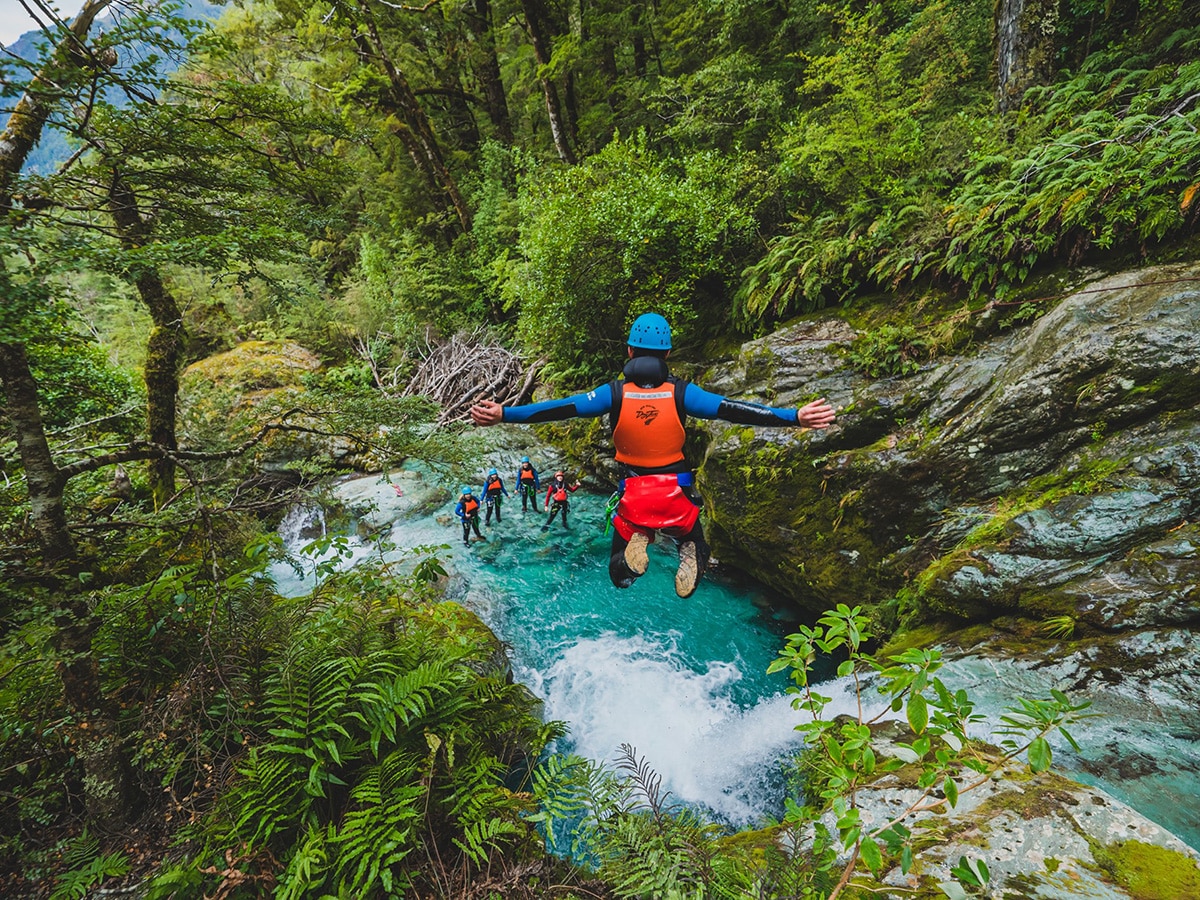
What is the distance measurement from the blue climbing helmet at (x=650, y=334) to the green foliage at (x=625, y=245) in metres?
5.08

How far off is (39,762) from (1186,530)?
8260 mm

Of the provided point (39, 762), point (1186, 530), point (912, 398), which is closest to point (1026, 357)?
point (912, 398)

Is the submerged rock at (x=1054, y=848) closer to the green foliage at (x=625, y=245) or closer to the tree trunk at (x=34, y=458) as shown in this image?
the tree trunk at (x=34, y=458)

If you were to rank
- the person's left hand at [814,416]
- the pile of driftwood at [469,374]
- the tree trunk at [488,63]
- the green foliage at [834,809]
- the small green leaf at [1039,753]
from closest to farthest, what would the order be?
the small green leaf at [1039,753] → the green foliage at [834,809] → the person's left hand at [814,416] → the pile of driftwood at [469,374] → the tree trunk at [488,63]

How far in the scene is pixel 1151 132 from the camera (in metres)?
4.94

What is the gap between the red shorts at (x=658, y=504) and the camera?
387cm

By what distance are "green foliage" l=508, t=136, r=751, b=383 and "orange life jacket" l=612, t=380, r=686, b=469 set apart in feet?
17.8

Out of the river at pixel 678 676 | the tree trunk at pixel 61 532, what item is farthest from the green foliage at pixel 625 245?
the tree trunk at pixel 61 532

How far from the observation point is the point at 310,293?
21.8ft

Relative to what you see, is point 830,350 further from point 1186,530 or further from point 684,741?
point 684,741

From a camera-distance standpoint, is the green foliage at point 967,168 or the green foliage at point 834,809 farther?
the green foliage at point 967,168

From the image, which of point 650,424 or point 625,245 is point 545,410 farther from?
point 625,245

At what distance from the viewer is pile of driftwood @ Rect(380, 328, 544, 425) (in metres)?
13.5

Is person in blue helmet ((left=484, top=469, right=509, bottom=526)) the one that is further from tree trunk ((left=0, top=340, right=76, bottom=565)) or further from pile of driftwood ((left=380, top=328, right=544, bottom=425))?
tree trunk ((left=0, top=340, right=76, bottom=565))
